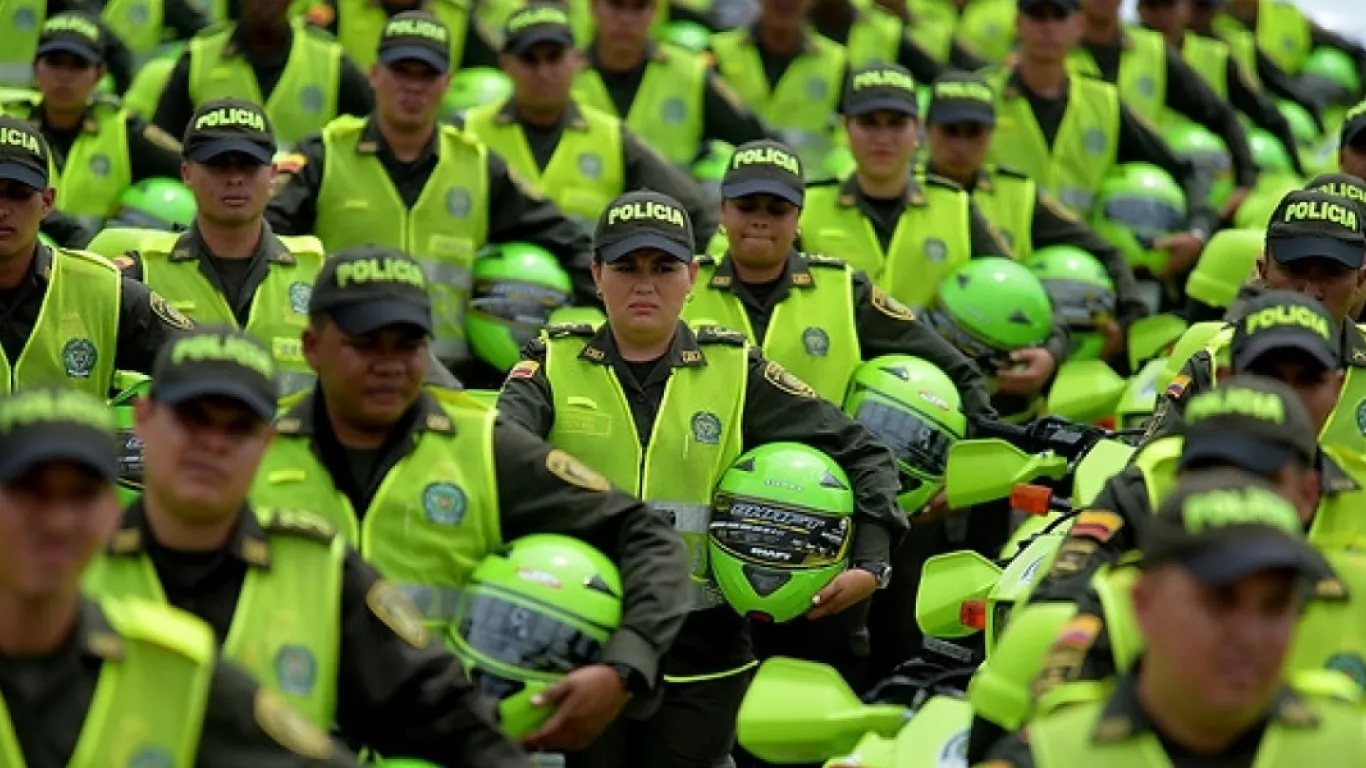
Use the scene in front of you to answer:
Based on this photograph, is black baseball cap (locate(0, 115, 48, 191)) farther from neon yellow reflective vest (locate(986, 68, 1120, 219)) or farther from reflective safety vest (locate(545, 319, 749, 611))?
neon yellow reflective vest (locate(986, 68, 1120, 219))

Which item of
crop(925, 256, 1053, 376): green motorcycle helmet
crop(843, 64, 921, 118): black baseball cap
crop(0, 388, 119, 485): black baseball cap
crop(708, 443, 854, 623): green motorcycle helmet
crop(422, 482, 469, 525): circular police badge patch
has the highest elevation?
crop(843, 64, 921, 118): black baseball cap

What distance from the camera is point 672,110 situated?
16.7m

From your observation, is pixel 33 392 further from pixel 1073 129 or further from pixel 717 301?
pixel 1073 129

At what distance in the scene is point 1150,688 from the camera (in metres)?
6.95

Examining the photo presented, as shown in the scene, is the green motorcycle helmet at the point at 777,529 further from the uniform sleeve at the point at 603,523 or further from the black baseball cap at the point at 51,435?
the black baseball cap at the point at 51,435

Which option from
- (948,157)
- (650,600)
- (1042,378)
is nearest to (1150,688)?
(650,600)

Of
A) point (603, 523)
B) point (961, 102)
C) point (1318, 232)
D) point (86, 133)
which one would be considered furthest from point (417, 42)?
point (603, 523)

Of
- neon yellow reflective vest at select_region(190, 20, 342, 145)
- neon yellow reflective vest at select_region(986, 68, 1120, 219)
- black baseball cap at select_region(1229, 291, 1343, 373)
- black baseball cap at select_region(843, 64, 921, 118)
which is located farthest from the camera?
neon yellow reflective vest at select_region(986, 68, 1120, 219)

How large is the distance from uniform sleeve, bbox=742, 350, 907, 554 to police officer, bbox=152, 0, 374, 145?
545cm

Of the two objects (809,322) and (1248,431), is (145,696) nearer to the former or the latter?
(1248,431)

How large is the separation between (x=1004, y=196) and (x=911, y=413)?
299 cm

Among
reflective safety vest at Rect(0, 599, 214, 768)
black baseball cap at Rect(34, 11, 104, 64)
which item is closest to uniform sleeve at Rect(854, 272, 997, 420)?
black baseball cap at Rect(34, 11, 104, 64)

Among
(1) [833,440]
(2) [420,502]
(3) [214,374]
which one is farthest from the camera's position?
(1) [833,440]

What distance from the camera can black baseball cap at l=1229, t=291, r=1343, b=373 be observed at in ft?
29.8
